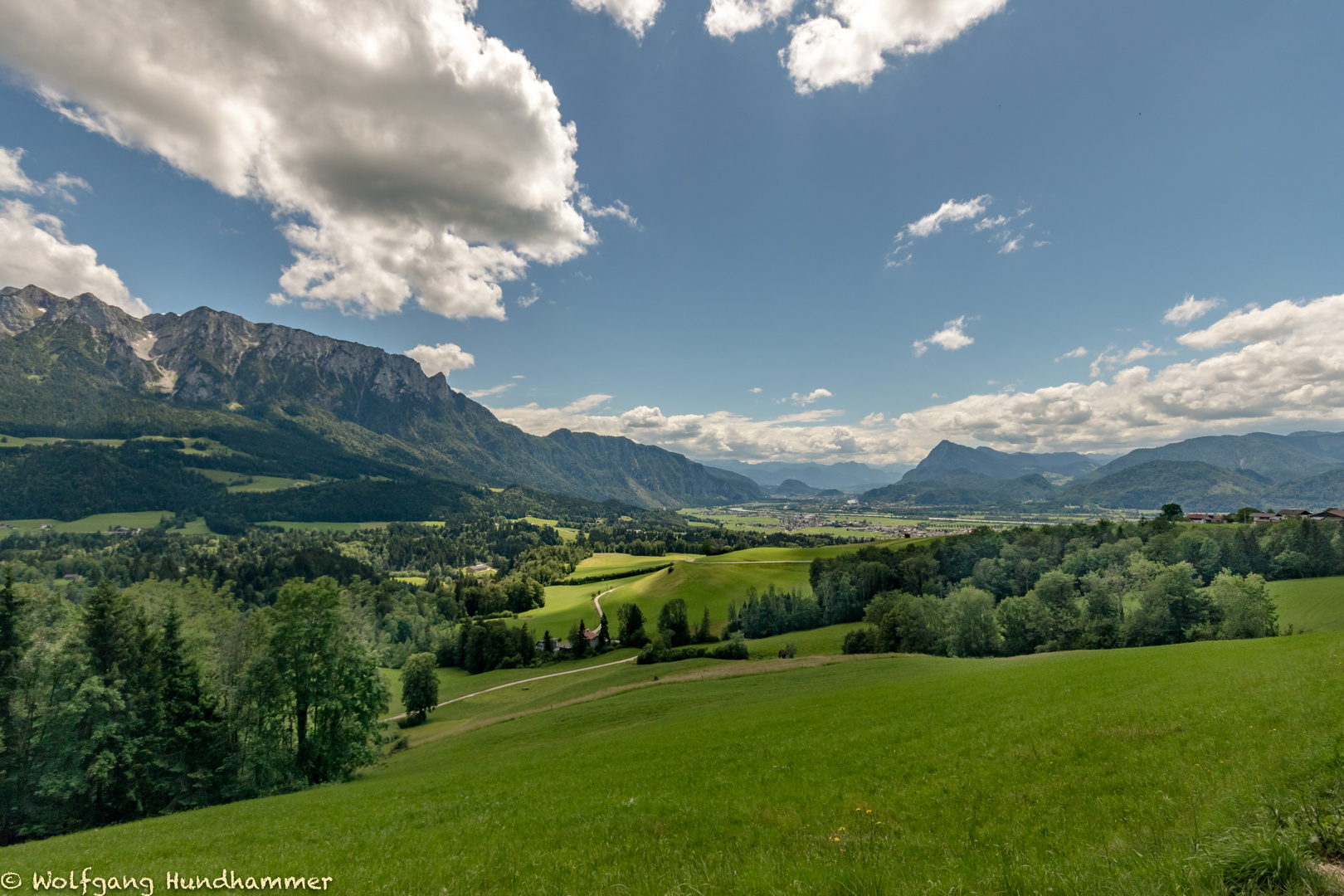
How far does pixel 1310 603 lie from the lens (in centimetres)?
Answer: 6794

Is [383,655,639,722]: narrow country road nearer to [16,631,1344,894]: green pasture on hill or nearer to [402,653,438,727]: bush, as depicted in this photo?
[402,653,438,727]: bush

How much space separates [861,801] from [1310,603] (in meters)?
100

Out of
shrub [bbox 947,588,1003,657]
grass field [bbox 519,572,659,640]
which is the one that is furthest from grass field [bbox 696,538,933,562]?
shrub [bbox 947,588,1003,657]

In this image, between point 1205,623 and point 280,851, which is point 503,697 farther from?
point 1205,623

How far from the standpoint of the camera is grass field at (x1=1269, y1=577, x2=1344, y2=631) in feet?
202

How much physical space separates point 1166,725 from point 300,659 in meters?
51.5

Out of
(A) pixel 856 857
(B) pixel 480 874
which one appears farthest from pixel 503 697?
(A) pixel 856 857

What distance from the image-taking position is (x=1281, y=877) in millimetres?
5875

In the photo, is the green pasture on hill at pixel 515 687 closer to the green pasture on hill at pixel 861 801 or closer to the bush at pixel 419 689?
the bush at pixel 419 689

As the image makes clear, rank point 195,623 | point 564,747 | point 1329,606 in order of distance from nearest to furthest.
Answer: point 564,747 → point 195,623 → point 1329,606

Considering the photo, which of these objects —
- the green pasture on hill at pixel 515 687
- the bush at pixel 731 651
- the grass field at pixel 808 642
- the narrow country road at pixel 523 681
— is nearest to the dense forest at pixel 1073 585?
the grass field at pixel 808 642

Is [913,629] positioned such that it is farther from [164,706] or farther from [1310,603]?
[164,706]

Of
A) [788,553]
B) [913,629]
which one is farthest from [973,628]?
[788,553]

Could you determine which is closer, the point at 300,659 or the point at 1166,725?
the point at 1166,725
